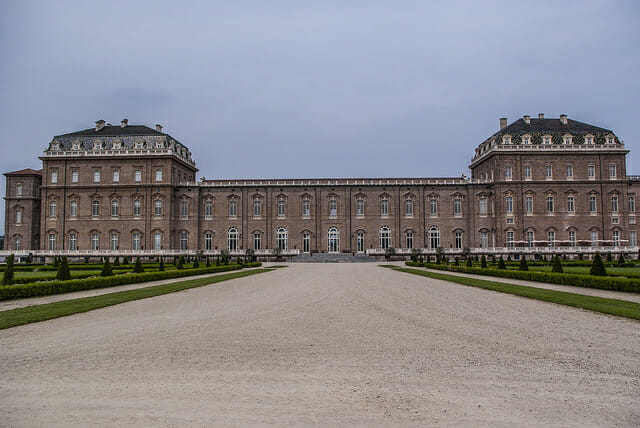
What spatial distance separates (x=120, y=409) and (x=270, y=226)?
49.4 meters

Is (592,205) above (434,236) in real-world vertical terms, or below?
above

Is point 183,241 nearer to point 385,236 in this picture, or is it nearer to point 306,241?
point 306,241

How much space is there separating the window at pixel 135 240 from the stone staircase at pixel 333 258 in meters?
17.7

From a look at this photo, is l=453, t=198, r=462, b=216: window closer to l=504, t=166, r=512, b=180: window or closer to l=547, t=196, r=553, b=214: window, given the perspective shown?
l=504, t=166, r=512, b=180: window

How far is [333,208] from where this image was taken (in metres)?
54.1

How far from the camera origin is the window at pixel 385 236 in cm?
5343

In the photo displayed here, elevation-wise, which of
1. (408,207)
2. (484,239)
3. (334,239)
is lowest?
(484,239)

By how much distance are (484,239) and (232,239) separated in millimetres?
28446

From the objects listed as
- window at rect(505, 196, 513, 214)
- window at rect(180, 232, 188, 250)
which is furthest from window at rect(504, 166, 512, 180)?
window at rect(180, 232, 188, 250)

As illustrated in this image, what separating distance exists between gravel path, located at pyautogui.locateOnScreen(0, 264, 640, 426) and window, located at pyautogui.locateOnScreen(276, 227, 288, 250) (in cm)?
4276

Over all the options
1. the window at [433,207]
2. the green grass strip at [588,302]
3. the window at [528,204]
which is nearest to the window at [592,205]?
the window at [528,204]

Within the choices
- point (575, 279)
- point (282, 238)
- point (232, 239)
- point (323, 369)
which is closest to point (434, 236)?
point (282, 238)

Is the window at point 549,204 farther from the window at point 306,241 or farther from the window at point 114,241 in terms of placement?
the window at point 114,241

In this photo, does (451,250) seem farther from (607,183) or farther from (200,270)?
(200,270)
